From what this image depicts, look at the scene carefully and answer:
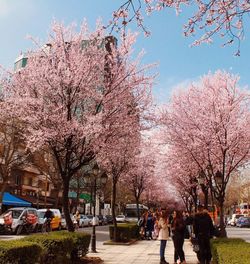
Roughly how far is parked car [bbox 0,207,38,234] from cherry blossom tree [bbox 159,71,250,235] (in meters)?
12.6

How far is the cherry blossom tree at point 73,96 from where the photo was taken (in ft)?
48.6

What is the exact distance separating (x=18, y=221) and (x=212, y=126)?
15.9m

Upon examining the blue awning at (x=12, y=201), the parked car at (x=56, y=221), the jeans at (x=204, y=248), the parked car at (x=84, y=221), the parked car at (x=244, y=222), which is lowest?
the jeans at (x=204, y=248)

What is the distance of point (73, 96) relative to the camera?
15.1 m

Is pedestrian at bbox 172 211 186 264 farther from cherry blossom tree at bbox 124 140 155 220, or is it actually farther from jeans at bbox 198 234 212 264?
cherry blossom tree at bbox 124 140 155 220

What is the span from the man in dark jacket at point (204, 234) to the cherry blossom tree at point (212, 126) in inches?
283

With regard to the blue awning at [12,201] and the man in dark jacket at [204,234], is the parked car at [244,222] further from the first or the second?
the man in dark jacket at [204,234]

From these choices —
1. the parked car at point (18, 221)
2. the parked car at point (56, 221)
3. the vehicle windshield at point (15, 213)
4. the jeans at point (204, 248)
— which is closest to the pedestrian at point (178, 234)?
the jeans at point (204, 248)

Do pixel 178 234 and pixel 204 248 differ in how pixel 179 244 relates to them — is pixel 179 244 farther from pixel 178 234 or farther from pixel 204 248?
pixel 204 248

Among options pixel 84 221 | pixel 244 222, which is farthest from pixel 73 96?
pixel 244 222

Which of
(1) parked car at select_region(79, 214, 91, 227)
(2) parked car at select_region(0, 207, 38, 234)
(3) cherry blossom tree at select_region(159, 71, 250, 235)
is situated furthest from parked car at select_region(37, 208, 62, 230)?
(3) cherry blossom tree at select_region(159, 71, 250, 235)

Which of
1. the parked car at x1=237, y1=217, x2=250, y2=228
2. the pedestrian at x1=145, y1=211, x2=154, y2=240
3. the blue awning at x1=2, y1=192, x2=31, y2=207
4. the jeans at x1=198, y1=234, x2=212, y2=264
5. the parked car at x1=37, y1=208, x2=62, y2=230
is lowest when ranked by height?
the jeans at x1=198, y1=234, x2=212, y2=264

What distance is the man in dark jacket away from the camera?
41.1ft

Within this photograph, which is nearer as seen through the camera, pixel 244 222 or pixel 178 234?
pixel 178 234
